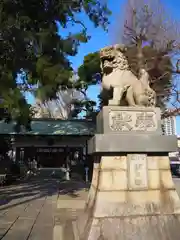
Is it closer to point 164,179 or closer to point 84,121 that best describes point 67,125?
point 84,121

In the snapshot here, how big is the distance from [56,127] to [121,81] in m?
20.3

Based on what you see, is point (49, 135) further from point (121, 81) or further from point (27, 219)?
point (121, 81)

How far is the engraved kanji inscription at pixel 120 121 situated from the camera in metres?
4.60

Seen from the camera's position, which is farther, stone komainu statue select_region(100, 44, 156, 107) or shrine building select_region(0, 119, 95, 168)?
shrine building select_region(0, 119, 95, 168)

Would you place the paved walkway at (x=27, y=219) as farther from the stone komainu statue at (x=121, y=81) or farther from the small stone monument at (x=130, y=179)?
the stone komainu statue at (x=121, y=81)

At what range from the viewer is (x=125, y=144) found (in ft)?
14.6

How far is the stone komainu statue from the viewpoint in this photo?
4.91m

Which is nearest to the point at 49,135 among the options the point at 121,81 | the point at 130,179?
the point at 121,81

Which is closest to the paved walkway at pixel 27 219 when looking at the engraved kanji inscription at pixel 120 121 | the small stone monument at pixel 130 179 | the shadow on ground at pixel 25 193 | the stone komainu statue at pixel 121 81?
the shadow on ground at pixel 25 193

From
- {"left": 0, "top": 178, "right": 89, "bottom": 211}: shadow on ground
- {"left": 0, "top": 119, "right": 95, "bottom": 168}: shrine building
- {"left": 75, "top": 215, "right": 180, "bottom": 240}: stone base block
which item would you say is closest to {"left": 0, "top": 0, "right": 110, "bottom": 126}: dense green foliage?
{"left": 0, "top": 178, "right": 89, "bottom": 211}: shadow on ground

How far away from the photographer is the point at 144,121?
15.5 feet

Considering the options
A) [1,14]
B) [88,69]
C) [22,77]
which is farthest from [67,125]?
[1,14]

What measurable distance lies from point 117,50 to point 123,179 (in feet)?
8.05

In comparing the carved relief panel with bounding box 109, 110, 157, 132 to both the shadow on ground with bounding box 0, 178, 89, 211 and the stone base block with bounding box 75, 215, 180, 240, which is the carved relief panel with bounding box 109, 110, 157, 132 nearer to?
the stone base block with bounding box 75, 215, 180, 240
